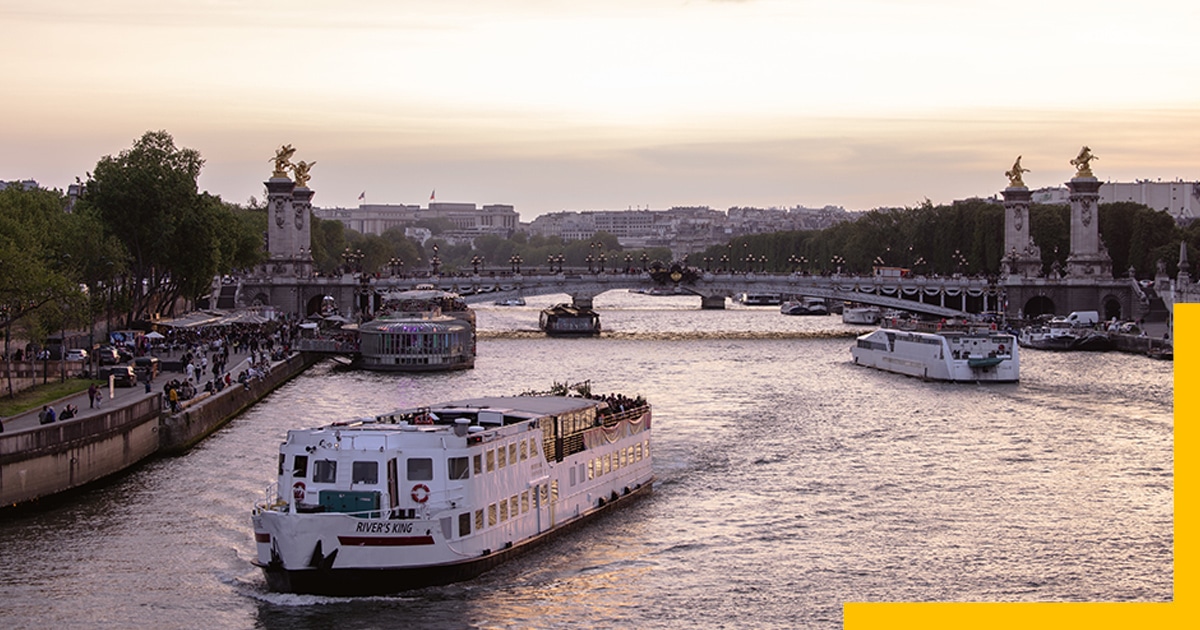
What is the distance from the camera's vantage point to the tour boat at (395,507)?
1909cm

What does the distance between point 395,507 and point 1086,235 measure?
65883 millimetres

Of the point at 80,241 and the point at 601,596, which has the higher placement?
the point at 80,241

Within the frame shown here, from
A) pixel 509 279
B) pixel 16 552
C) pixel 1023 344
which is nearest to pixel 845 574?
pixel 16 552

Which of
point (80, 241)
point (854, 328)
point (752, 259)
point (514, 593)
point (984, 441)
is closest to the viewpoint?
point (514, 593)

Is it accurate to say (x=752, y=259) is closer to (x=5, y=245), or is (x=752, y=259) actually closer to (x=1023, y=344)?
(x=1023, y=344)

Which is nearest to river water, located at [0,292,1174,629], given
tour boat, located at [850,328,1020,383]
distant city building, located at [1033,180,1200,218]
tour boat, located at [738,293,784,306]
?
tour boat, located at [850,328,1020,383]

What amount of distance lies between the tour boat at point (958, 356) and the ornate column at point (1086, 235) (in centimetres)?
2783

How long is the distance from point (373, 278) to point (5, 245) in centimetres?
4771

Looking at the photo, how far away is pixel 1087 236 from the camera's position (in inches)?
3105

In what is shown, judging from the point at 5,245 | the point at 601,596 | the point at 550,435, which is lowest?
the point at 601,596

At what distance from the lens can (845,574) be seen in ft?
69.4

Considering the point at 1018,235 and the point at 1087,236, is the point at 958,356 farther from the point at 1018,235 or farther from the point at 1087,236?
the point at 1018,235

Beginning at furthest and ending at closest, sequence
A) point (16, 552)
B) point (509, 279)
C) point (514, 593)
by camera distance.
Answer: point (509, 279)
point (16, 552)
point (514, 593)

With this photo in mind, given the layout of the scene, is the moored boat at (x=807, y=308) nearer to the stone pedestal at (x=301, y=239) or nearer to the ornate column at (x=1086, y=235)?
the ornate column at (x=1086, y=235)
